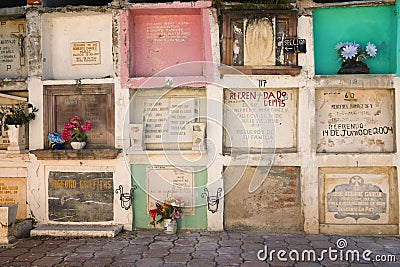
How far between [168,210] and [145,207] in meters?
0.41

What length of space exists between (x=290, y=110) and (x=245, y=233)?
6.18 ft

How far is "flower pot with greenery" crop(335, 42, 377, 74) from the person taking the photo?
5.93 meters

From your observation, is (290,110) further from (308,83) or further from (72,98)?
(72,98)

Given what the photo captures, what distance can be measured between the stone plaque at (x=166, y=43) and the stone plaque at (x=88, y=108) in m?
0.64

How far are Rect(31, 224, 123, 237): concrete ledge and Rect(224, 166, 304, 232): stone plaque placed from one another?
162 centimetres

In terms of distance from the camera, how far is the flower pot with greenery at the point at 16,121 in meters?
6.25

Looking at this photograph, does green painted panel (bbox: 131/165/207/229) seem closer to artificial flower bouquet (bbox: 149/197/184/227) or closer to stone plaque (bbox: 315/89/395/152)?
artificial flower bouquet (bbox: 149/197/184/227)

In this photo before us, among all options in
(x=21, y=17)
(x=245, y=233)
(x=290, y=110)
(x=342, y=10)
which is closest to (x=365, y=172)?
(x=290, y=110)

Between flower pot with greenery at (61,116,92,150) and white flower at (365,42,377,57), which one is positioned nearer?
white flower at (365,42,377,57)

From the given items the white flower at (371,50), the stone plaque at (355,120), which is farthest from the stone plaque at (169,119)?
the white flower at (371,50)

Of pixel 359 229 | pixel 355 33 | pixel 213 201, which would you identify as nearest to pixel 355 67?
pixel 355 33

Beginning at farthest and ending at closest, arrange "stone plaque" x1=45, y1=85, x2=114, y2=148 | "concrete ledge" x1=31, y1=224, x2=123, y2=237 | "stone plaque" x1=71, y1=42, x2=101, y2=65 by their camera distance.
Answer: "stone plaque" x1=71, y1=42, x2=101, y2=65, "stone plaque" x1=45, y1=85, x2=114, y2=148, "concrete ledge" x1=31, y1=224, x2=123, y2=237

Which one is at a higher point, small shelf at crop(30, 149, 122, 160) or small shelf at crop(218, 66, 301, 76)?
small shelf at crop(218, 66, 301, 76)

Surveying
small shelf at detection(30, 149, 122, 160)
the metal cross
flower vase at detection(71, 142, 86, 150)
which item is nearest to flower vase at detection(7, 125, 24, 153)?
small shelf at detection(30, 149, 122, 160)
